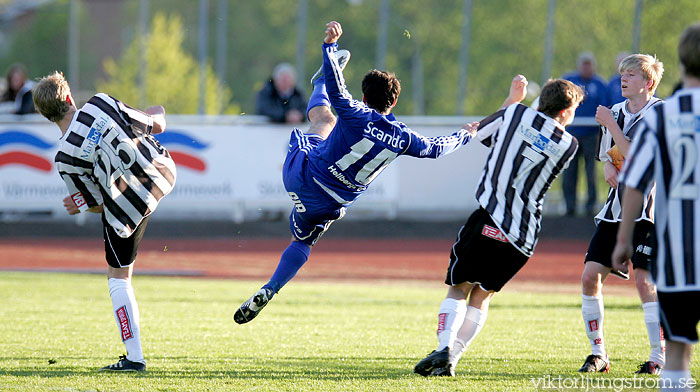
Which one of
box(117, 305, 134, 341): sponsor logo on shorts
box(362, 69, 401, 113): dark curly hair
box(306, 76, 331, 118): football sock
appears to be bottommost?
box(117, 305, 134, 341): sponsor logo on shorts

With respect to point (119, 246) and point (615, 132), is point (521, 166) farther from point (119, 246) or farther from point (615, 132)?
point (119, 246)

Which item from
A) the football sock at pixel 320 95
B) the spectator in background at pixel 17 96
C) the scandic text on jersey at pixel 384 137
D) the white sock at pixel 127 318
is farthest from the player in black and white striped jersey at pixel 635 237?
the spectator in background at pixel 17 96

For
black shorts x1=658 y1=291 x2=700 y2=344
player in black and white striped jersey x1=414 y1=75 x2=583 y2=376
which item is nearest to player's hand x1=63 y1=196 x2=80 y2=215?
player in black and white striped jersey x1=414 y1=75 x2=583 y2=376

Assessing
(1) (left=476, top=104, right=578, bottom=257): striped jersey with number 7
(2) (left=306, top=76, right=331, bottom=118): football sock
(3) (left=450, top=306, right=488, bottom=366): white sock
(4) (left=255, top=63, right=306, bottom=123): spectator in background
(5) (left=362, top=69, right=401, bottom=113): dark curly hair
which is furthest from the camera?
(4) (left=255, top=63, right=306, bottom=123): spectator in background

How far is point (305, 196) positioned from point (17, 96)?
12653mm

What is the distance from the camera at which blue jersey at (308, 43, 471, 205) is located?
5.96 metres

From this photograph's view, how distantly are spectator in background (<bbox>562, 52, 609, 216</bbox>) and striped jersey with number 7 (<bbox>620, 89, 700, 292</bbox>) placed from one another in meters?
12.2

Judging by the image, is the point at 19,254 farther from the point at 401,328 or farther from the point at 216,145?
the point at 401,328

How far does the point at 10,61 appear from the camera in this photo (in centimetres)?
5306

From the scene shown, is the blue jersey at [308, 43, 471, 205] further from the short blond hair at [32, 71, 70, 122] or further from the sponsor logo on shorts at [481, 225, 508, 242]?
Result: the short blond hair at [32, 71, 70, 122]

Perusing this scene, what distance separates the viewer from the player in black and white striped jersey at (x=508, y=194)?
5496 mm

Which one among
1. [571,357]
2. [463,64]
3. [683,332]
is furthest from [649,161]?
[463,64]

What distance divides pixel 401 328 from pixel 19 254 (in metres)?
9.34

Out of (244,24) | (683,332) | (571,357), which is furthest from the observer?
(244,24)
